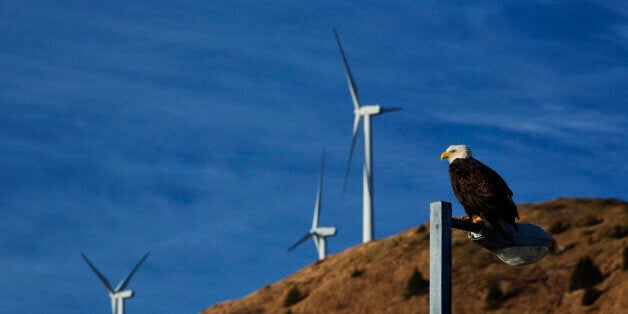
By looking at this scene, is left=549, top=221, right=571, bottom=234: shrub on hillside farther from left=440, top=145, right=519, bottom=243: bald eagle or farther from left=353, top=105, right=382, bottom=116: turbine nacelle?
left=440, top=145, right=519, bottom=243: bald eagle

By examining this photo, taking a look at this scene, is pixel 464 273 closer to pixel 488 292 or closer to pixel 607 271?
pixel 488 292

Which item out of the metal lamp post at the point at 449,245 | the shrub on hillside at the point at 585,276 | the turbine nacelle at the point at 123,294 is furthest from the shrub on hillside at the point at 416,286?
the metal lamp post at the point at 449,245

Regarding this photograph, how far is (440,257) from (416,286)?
310 feet

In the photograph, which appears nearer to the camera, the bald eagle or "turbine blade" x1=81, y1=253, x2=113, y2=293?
the bald eagle

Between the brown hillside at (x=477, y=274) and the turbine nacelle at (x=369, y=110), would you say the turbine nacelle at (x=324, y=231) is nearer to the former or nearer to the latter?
the brown hillside at (x=477, y=274)

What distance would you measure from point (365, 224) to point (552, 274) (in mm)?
22118

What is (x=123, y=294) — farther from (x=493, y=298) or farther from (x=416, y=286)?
(x=493, y=298)

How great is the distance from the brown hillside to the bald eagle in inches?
2897

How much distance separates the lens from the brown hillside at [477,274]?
10150cm

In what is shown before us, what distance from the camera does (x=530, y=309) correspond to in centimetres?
10000

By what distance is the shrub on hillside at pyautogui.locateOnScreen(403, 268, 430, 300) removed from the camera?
109744 millimetres

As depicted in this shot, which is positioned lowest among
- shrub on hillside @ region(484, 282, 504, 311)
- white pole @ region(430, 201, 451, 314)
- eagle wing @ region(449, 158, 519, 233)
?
white pole @ region(430, 201, 451, 314)

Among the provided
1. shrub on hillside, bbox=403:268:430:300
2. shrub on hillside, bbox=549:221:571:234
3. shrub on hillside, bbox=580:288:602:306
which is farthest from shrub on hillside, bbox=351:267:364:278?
shrub on hillside, bbox=580:288:602:306

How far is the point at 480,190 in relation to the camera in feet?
68.3
